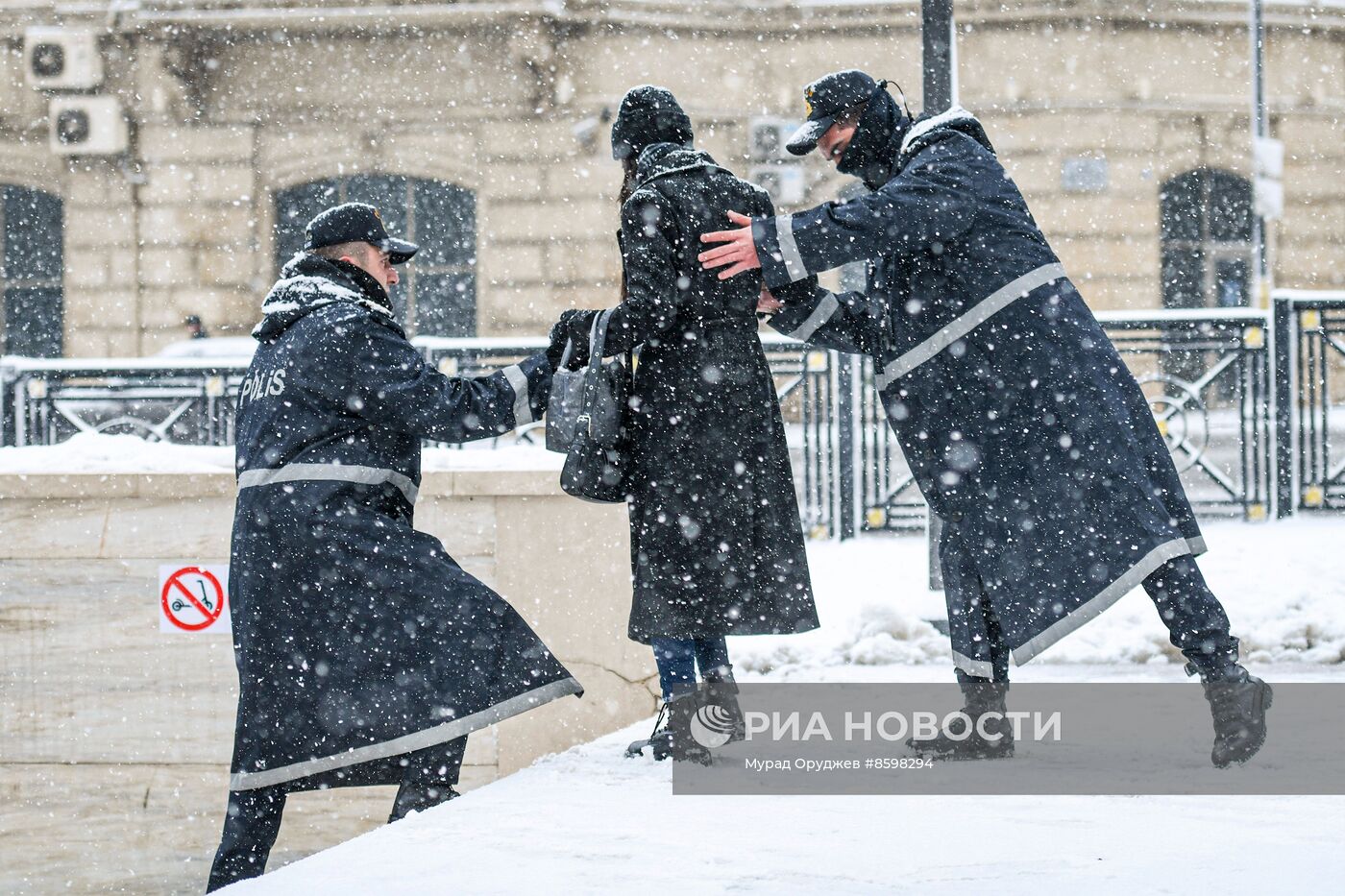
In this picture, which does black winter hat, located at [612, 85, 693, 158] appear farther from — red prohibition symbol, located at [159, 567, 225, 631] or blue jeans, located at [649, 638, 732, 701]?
red prohibition symbol, located at [159, 567, 225, 631]

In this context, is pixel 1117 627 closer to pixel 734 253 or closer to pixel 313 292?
pixel 734 253

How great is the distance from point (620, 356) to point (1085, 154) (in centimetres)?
1356

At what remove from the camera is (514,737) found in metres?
5.05

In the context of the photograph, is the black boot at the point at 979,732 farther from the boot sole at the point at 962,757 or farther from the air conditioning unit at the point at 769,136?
the air conditioning unit at the point at 769,136

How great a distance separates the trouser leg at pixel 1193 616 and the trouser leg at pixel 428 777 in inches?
64.5

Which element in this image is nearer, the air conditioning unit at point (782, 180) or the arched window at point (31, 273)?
the air conditioning unit at point (782, 180)

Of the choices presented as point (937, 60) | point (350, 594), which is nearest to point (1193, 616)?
point (350, 594)

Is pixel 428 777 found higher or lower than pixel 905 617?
higher

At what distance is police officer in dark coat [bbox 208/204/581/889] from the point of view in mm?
3432

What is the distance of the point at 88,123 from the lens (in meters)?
→ 16.2

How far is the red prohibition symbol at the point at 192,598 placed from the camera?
5328 mm

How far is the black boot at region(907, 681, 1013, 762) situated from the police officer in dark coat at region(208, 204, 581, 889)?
3.00ft

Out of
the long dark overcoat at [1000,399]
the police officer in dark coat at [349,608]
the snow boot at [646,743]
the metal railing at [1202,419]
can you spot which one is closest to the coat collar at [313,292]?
the police officer in dark coat at [349,608]

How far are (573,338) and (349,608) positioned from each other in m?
0.86
